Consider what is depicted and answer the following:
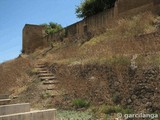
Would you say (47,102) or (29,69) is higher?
(29,69)

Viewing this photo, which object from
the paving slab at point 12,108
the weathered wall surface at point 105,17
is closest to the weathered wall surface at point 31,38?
the weathered wall surface at point 105,17

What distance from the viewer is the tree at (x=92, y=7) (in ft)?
55.1

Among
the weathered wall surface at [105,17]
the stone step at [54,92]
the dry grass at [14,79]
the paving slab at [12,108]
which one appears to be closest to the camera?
the paving slab at [12,108]

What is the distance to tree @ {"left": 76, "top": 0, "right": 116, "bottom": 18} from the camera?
1678cm

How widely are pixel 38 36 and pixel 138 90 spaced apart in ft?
65.2

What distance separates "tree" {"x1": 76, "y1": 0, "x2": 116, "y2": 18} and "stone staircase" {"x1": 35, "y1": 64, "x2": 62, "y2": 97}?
6.46 meters

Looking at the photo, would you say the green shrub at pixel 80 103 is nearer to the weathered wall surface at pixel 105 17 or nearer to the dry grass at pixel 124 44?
the dry grass at pixel 124 44

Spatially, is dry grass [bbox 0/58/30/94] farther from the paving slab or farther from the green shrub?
the green shrub

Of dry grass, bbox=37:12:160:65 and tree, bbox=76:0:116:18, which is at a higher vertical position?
tree, bbox=76:0:116:18

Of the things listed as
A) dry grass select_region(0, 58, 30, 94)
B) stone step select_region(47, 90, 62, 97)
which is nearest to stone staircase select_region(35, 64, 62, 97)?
stone step select_region(47, 90, 62, 97)

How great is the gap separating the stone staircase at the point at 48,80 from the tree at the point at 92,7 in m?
6.46

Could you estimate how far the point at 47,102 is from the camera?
28.0 ft

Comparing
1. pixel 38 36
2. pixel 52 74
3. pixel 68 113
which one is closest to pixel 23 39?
pixel 38 36

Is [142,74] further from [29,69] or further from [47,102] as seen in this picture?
[29,69]
